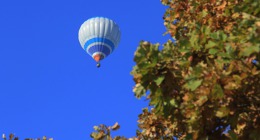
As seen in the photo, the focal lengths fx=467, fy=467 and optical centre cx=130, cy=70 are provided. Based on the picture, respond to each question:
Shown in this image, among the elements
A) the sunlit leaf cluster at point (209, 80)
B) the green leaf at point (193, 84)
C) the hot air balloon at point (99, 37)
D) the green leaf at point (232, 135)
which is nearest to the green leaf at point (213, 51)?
the sunlit leaf cluster at point (209, 80)

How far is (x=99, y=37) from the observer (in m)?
51.8

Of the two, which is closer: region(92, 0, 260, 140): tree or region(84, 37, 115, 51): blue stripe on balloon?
region(92, 0, 260, 140): tree

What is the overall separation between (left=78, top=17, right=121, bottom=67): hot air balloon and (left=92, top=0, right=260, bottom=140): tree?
44143mm

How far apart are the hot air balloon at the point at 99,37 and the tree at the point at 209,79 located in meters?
44.1

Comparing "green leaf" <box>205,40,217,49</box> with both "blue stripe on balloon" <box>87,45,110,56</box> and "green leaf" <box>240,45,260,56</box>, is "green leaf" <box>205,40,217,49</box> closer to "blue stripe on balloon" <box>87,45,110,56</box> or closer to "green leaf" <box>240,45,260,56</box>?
"green leaf" <box>240,45,260,56</box>

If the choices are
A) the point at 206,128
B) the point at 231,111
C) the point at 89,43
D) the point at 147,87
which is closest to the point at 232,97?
the point at 231,111

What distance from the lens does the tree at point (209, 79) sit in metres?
6.79

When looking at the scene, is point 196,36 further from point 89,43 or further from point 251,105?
point 89,43

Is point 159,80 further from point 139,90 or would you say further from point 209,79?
point 209,79

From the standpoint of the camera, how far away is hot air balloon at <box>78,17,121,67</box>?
5216 cm

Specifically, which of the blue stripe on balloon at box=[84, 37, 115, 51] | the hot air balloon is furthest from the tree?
the hot air balloon

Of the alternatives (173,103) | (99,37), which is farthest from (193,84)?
(99,37)

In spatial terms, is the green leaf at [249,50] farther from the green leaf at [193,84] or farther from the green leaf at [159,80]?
the green leaf at [159,80]

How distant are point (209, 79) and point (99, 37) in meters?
45.4
